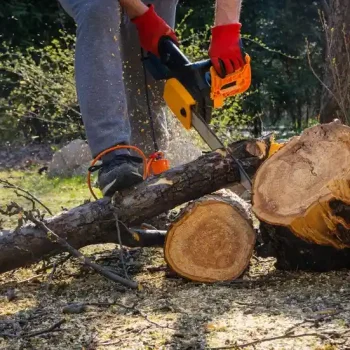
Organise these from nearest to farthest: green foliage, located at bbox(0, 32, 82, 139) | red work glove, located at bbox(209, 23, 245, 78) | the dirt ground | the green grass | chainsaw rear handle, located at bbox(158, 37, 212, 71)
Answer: the dirt ground → red work glove, located at bbox(209, 23, 245, 78) → chainsaw rear handle, located at bbox(158, 37, 212, 71) → the green grass → green foliage, located at bbox(0, 32, 82, 139)

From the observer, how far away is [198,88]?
9.23 ft

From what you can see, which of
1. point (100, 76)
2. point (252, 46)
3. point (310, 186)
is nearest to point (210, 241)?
point (310, 186)

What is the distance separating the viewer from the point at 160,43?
9.70 feet

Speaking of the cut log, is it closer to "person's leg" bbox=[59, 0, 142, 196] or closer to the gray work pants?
"person's leg" bbox=[59, 0, 142, 196]

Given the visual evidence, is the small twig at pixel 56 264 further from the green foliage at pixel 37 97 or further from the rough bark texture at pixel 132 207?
the green foliage at pixel 37 97

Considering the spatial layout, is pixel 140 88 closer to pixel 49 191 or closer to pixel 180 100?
pixel 180 100

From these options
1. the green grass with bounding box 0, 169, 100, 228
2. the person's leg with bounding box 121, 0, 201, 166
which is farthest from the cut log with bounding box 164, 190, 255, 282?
the green grass with bounding box 0, 169, 100, 228

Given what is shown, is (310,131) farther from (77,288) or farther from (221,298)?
(77,288)

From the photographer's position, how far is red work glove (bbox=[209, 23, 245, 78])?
8.91 feet

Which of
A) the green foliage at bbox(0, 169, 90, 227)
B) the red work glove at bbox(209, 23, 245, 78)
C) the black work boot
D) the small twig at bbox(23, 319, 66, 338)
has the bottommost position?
the green foliage at bbox(0, 169, 90, 227)

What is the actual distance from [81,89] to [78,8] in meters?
0.32

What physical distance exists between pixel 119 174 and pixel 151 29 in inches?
30.9

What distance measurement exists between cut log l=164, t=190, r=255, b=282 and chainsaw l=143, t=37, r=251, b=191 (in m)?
0.31

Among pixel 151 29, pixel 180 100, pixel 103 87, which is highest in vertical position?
pixel 151 29
